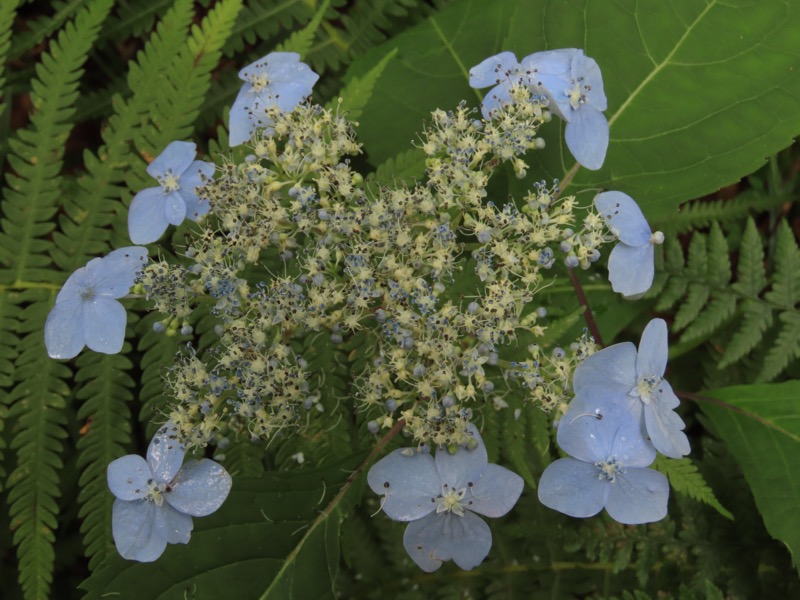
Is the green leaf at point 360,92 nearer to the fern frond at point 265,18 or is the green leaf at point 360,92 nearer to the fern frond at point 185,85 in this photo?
the fern frond at point 185,85

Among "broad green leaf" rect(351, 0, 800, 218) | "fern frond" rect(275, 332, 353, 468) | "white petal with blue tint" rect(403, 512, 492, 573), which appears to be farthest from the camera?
"fern frond" rect(275, 332, 353, 468)

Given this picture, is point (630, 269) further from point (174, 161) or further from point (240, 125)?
point (174, 161)

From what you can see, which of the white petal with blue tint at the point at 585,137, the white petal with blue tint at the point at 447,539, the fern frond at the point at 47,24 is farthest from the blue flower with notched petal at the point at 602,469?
the fern frond at the point at 47,24

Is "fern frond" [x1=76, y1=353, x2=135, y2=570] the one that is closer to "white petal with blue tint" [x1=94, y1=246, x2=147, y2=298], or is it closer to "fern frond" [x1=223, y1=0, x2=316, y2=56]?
"white petal with blue tint" [x1=94, y1=246, x2=147, y2=298]

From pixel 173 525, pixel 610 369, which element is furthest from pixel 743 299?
pixel 173 525

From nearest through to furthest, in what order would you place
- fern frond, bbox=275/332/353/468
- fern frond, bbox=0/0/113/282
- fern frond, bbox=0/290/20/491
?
fern frond, bbox=275/332/353/468 < fern frond, bbox=0/290/20/491 < fern frond, bbox=0/0/113/282

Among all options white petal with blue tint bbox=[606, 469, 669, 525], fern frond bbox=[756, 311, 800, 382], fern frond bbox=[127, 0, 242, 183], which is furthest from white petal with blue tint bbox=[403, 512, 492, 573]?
fern frond bbox=[127, 0, 242, 183]

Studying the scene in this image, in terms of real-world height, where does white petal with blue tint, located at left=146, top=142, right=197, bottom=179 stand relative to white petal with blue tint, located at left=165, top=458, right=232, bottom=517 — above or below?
above
